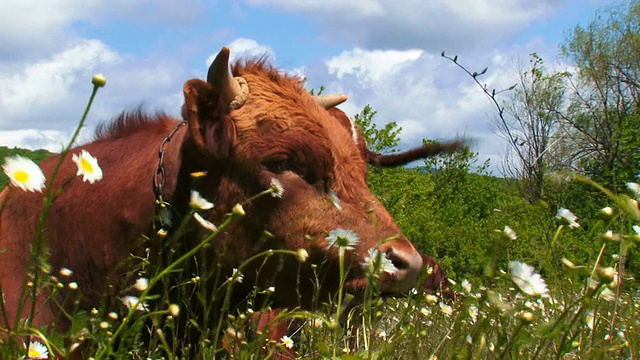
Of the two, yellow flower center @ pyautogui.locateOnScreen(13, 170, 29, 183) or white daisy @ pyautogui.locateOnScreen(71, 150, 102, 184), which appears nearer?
yellow flower center @ pyautogui.locateOnScreen(13, 170, 29, 183)

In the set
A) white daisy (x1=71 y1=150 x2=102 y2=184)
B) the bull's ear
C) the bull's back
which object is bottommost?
the bull's back

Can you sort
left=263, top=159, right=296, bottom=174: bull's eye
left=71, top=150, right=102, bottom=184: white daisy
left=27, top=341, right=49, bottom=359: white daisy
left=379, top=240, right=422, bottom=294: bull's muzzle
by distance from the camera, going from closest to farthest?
left=71, top=150, right=102, bottom=184: white daisy < left=27, top=341, right=49, bottom=359: white daisy < left=379, top=240, right=422, bottom=294: bull's muzzle < left=263, top=159, right=296, bottom=174: bull's eye

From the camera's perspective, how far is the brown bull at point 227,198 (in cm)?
380

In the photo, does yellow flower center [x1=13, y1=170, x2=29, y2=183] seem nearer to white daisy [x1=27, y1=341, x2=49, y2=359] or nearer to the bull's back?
white daisy [x1=27, y1=341, x2=49, y2=359]

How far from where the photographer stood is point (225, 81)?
412 centimetres

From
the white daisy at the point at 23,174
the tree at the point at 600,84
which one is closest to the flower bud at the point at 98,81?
the white daisy at the point at 23,174

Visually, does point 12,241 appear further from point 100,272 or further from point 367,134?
point 367,134

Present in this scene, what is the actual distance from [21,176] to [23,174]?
0.02 m

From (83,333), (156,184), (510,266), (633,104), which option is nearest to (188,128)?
(156,184)

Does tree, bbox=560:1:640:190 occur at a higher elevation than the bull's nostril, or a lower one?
higher

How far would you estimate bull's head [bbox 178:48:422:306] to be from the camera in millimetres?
3742

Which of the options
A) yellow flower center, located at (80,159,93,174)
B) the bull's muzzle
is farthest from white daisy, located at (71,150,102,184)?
the bull's muzzle

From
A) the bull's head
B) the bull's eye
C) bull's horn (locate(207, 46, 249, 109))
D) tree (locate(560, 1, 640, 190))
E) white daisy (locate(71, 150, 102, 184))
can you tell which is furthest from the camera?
tree (locate(560, 1, 640, 190))

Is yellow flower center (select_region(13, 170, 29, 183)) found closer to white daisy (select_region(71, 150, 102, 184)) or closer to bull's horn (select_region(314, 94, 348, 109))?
white daisy (select_region(71, 150, 102, 184))
